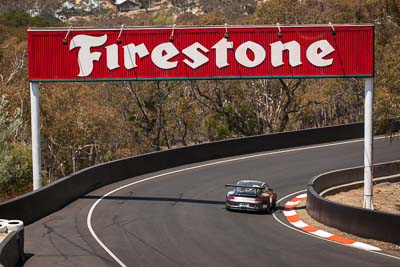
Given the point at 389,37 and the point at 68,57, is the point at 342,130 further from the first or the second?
the point at 68,57

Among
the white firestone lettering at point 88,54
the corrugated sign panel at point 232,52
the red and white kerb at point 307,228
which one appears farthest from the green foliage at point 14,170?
the red and white kerb at point 307,228

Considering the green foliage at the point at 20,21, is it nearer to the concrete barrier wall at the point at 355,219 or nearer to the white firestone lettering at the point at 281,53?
the white firestone lettering at the point at 281,53

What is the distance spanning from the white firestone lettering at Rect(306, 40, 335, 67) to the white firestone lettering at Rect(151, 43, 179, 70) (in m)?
5.49

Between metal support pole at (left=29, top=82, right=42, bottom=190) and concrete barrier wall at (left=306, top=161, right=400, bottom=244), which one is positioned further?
metal support pole at (left=29, top=82, right=42, bottom=190)

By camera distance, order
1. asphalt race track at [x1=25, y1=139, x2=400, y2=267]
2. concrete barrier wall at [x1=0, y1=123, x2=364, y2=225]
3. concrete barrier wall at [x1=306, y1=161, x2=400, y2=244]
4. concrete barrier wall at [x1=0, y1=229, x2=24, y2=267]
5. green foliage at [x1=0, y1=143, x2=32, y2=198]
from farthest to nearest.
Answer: green foliage at [x1=0, y1=143, x2=32, y2=198] < concrete barrier wall at [x1=0, y1=123, x2=364, y2=225] < concrete barrier wall at [x1=306, y1=161, x2=400, y2=244] < asphalt race track at [x1=25, y1=139, x2=400, y2=267] < concrete barrier wall at [x1=0, y1=229, x2=24, y2=267]

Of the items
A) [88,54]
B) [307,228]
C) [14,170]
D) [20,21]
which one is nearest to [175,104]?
[14,170]

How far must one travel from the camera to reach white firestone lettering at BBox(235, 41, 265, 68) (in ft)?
91.3

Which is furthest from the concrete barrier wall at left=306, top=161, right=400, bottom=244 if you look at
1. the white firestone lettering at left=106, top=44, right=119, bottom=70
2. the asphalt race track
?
the white firestone lettering at left=106, top=44, right=119, bottom=70

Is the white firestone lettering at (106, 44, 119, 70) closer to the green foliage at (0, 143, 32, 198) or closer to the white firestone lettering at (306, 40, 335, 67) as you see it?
the green foliage at (0, 143, 32, 198)

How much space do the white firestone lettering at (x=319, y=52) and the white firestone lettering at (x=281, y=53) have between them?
1.51 feet

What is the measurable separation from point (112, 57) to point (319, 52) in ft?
27.9

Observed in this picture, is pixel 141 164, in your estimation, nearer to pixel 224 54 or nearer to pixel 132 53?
pixel 132 53

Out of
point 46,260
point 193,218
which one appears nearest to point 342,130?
point 193,218

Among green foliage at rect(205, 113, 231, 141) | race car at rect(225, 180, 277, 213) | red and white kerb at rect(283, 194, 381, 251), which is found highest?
race car at rect(225, 180, 277, 213)
